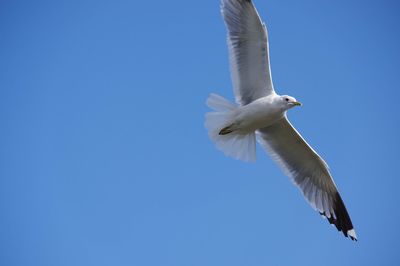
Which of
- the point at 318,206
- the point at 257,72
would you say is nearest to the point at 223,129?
the point at 257,72

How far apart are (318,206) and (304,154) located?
0.85 m

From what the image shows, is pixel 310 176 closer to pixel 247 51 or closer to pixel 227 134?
pixel 227 134

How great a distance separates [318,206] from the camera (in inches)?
306

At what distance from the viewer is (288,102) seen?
6891mm

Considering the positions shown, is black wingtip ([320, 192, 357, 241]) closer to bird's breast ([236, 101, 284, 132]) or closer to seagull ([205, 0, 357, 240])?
seagull ([205, 0, 357, 240])

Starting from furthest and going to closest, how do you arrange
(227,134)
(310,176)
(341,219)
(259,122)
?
1. (341,219)
2. (310,176)
3. (227,134)
4. (259,122)

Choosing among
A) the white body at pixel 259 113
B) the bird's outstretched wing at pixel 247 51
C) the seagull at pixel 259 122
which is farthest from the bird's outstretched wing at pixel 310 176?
the bird's outstretched wing at pixel 247 51

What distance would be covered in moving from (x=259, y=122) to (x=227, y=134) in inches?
20.3

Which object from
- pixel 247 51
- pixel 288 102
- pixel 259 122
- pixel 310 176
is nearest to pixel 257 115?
pixel 259 122

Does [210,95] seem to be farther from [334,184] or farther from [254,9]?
[334,184]

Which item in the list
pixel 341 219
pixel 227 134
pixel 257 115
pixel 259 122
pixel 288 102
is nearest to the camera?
pixel 288 102

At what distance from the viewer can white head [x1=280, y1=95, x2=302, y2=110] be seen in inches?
271

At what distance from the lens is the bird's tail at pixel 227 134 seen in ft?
23.3

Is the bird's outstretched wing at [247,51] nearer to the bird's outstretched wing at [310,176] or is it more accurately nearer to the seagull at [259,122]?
the seagull at [259,122]
